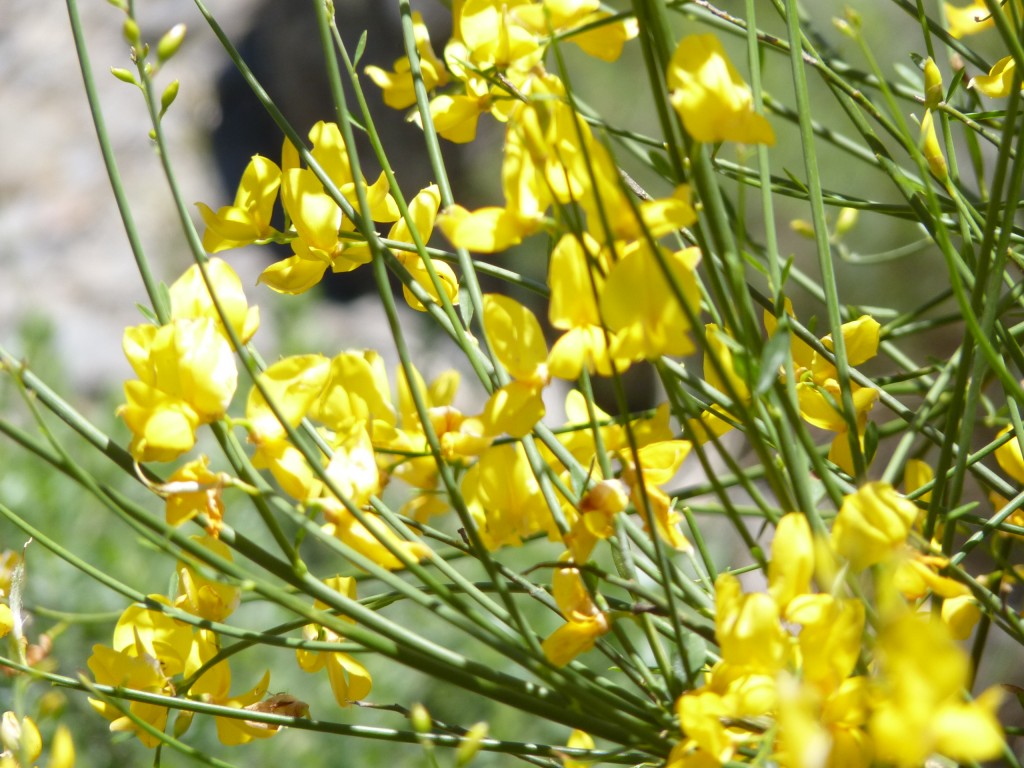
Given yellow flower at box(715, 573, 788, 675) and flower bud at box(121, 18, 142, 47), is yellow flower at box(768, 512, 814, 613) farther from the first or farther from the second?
flower bud at box(121, 18, 142, 47)

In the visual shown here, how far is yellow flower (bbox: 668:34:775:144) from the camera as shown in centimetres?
20

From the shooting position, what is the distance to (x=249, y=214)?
319 millimetres

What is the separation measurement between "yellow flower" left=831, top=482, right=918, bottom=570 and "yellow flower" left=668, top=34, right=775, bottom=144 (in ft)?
0.26

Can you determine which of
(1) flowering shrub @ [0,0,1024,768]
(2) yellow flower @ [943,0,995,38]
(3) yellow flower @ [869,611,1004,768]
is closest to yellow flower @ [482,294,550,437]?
(1) flowering shrub @ [0,0,1024,768]

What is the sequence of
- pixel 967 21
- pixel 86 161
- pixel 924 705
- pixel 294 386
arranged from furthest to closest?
pixel 86 161, pixel 967 21, pixel 294 386, pixel 924 705

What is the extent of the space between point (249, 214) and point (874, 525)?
0.22 metres

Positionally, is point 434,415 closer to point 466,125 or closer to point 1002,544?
point 466,125

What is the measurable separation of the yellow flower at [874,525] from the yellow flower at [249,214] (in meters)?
0.20

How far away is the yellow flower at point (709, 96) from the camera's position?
0.20 m

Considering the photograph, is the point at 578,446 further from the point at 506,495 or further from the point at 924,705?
the point at 924,705

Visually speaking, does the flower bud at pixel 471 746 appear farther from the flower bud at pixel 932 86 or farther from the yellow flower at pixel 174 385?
the flower bud at pixel 932 86

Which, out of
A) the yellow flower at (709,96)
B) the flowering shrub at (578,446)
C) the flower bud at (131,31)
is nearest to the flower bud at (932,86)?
the flowering shrub at (578,446)

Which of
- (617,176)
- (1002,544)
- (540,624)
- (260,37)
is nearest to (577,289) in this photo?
(617,176)

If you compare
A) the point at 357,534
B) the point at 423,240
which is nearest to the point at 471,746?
the point at 357,534
